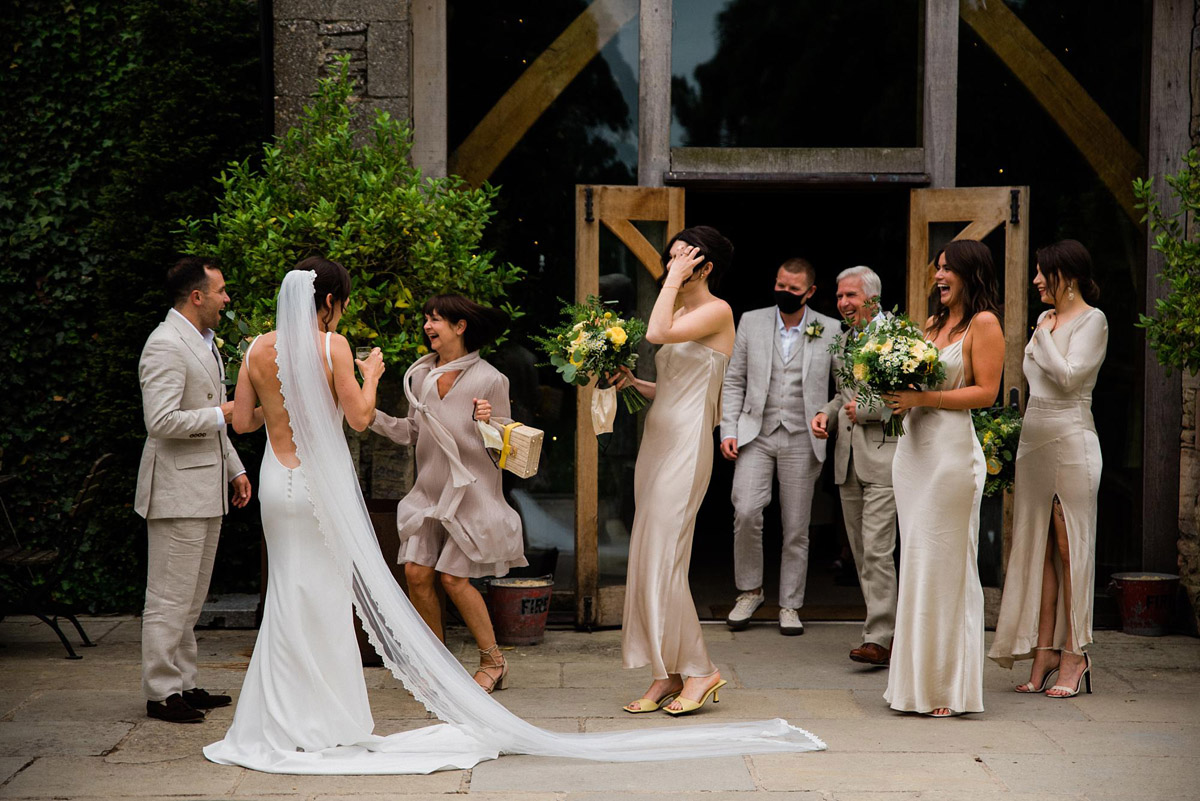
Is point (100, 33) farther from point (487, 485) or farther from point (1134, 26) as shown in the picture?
point (1134, 26)

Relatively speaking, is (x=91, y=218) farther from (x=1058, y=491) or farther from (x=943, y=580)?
(x=1058, y=491)

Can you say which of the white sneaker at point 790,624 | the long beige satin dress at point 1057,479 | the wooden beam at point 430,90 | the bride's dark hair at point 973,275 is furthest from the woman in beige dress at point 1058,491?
the wooden beam at point 430,90

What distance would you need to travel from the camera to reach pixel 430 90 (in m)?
7.50

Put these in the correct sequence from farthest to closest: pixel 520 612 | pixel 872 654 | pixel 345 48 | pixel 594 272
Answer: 1. pixel 594 272
2. pixel 345 48
3. pixel 520 612
4. pixel 872 654

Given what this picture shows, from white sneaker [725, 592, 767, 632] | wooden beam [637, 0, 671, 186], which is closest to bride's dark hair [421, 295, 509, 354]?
wooden beam [637, 0, 671, 186]

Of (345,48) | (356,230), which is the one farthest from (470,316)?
(345,48)

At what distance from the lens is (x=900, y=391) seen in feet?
18.1

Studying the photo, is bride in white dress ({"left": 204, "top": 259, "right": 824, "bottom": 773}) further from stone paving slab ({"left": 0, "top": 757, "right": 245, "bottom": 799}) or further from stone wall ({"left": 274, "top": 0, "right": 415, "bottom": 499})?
stone wall ({"left": 274, "top": 0, "right": 415, "bottom": 499})

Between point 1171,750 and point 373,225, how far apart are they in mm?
4190

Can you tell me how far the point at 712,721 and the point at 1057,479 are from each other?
1991 millimetres

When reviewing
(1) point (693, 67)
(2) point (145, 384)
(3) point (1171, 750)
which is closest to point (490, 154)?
(1) point (693, 67)

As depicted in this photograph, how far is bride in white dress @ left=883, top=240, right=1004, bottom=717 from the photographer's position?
5.51m

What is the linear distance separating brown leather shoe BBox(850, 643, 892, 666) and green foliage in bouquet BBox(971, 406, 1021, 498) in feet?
3.29

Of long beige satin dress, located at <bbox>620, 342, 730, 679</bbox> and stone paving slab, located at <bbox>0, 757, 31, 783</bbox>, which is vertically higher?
long beige satin dress, located at <bbox>620, 342, 730, 679</bbox>
